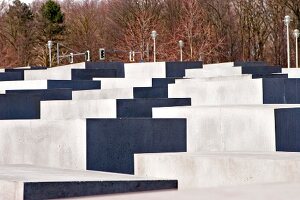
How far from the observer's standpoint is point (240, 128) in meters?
11.8

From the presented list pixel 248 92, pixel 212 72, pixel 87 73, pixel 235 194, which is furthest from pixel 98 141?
pixel 87 73

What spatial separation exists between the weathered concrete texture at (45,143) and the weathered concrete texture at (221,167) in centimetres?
185

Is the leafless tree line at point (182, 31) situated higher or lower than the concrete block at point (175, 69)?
higher

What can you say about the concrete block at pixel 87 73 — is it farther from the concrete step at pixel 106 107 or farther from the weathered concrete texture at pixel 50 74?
the concrete step at pixel 106 107

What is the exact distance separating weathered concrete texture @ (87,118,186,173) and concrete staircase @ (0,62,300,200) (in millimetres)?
12

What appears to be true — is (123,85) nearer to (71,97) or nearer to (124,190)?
(71,97)

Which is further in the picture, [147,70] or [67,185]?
[147,70]

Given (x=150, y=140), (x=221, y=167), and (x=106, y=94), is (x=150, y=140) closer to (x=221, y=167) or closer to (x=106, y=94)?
(x=221, y=167)

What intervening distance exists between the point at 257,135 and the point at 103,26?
224 ft

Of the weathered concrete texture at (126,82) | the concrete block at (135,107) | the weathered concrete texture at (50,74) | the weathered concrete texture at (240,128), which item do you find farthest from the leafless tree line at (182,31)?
the weathered concrete texture at (240,128)

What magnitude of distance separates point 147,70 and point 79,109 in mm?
14176

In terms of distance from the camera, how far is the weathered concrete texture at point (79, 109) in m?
15.0

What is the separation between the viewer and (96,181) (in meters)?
6.87

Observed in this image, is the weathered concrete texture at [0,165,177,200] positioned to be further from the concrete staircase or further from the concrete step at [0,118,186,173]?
the concrete step at [0,118,186,173]
